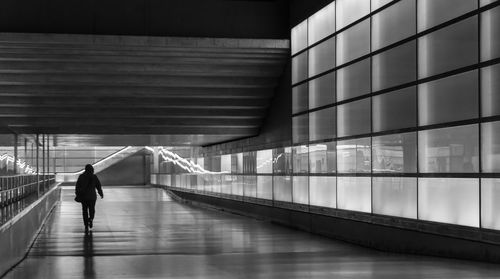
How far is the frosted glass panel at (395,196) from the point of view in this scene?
14039 mm

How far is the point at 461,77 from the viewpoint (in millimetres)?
12344

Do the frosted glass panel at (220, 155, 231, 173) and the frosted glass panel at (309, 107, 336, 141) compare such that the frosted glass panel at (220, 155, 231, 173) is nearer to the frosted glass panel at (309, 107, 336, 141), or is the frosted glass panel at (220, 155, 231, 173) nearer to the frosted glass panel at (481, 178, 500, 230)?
the frosted glass panel at (309, 107, 336, 141)

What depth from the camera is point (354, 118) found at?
1688 cm

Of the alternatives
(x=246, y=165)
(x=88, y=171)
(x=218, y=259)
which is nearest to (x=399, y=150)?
(x=218, y=259)

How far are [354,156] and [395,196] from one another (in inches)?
90.0

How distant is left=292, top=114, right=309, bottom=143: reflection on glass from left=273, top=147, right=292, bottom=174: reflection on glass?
686 millimetres

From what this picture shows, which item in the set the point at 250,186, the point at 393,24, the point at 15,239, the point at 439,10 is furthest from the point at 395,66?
the point at 250,186

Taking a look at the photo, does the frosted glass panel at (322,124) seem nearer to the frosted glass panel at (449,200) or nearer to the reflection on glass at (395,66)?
the reflection on glass at (395,66)

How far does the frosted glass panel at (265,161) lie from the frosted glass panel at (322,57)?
5.00m

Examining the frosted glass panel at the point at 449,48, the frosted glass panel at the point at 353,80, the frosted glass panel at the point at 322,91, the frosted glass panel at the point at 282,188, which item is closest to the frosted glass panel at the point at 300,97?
the frosted glass panel at the point at 322,91

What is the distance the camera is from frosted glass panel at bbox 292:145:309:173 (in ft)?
66.5

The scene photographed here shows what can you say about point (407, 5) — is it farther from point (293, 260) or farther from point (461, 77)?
point (293, 260)

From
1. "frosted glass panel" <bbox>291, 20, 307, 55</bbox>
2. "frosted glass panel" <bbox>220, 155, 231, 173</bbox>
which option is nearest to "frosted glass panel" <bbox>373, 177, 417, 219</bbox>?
"frosted glass panel" <bbox>291, 20, 307, 55</bbox>

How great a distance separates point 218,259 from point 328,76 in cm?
699
